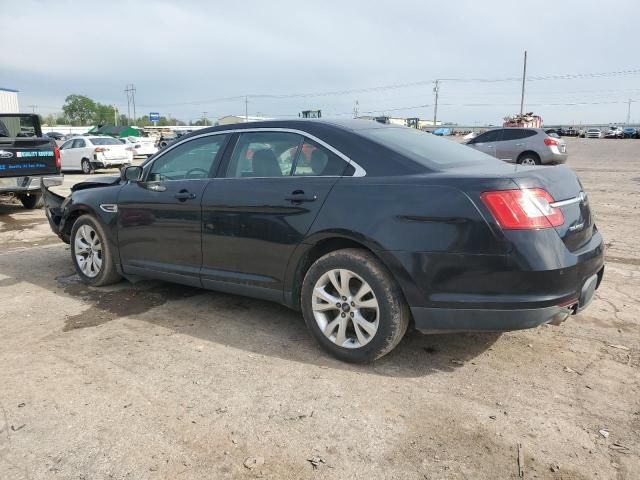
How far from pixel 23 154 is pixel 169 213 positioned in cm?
662

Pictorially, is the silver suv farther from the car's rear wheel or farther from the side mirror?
the side mirror

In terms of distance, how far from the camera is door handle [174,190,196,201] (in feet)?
14.2

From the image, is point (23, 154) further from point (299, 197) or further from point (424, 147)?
point (424, 147)

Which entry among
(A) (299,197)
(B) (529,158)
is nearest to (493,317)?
(A) (299,197)

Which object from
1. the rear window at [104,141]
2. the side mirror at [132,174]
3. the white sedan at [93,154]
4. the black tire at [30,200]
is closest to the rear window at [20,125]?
the black tire at [30,200]

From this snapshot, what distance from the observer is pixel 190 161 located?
15.0 feet

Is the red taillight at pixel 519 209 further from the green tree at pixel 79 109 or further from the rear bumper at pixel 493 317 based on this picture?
the green tree at pixel 79 109

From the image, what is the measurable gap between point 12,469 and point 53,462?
172 mm

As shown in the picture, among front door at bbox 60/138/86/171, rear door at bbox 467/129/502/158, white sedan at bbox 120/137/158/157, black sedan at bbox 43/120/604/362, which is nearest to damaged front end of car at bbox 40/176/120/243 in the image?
black sedan at bbox 43/120/604/362

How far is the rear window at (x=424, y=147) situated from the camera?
3.52 metres

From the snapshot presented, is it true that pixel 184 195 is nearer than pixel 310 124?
No

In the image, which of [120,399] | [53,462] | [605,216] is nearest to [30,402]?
[120,399]

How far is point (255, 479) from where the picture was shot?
241 centimetres

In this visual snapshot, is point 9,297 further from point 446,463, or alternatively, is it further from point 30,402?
point 446,463
